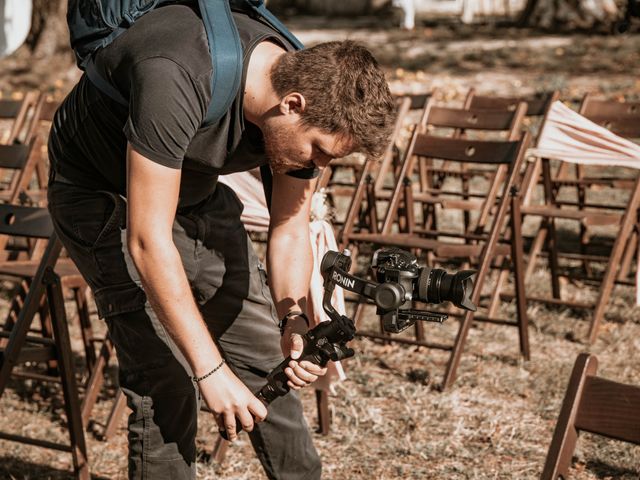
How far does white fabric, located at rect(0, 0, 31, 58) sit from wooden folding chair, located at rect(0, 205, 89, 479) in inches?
232

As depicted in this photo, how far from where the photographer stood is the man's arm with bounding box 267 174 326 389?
289cm

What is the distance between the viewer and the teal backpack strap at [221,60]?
90.4 inches

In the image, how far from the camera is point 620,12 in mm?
17125

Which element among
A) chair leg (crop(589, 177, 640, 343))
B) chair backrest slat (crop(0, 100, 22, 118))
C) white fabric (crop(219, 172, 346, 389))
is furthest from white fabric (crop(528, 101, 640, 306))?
chair backrest slat (crop(0, 100, 22, 118))

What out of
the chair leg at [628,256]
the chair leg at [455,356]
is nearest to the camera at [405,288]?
the chair leg at [455,356]

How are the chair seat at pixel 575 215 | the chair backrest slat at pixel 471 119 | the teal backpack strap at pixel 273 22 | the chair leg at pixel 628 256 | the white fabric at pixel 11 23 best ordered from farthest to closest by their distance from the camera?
the white fabric at pixel 11 23 < the chair backrest slat at pixel 471 119 < the chair leg at pixel 628 256 < the chair seat at pixel 575 215 < the teal backpack strap at pixel 273 22

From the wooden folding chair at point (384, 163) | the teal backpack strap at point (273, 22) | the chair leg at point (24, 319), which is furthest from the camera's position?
the wooden folding chair at point (384, 163)

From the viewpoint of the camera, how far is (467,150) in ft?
18.5

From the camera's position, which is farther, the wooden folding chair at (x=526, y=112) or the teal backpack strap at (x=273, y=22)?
the wooden folding chair at (x=526, y=112)

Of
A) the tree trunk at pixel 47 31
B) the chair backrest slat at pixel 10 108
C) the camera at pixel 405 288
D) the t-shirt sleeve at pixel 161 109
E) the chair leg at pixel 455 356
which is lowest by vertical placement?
the tree trunk at pixel 47 31

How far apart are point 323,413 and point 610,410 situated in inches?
86.0

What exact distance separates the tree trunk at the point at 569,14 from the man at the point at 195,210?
608 inches

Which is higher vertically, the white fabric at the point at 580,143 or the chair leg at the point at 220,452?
the white fabric at the point at 580,143

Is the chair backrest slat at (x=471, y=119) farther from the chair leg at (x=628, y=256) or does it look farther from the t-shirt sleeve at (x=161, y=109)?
the t-shirt sleeve at (x=161, y=109)
